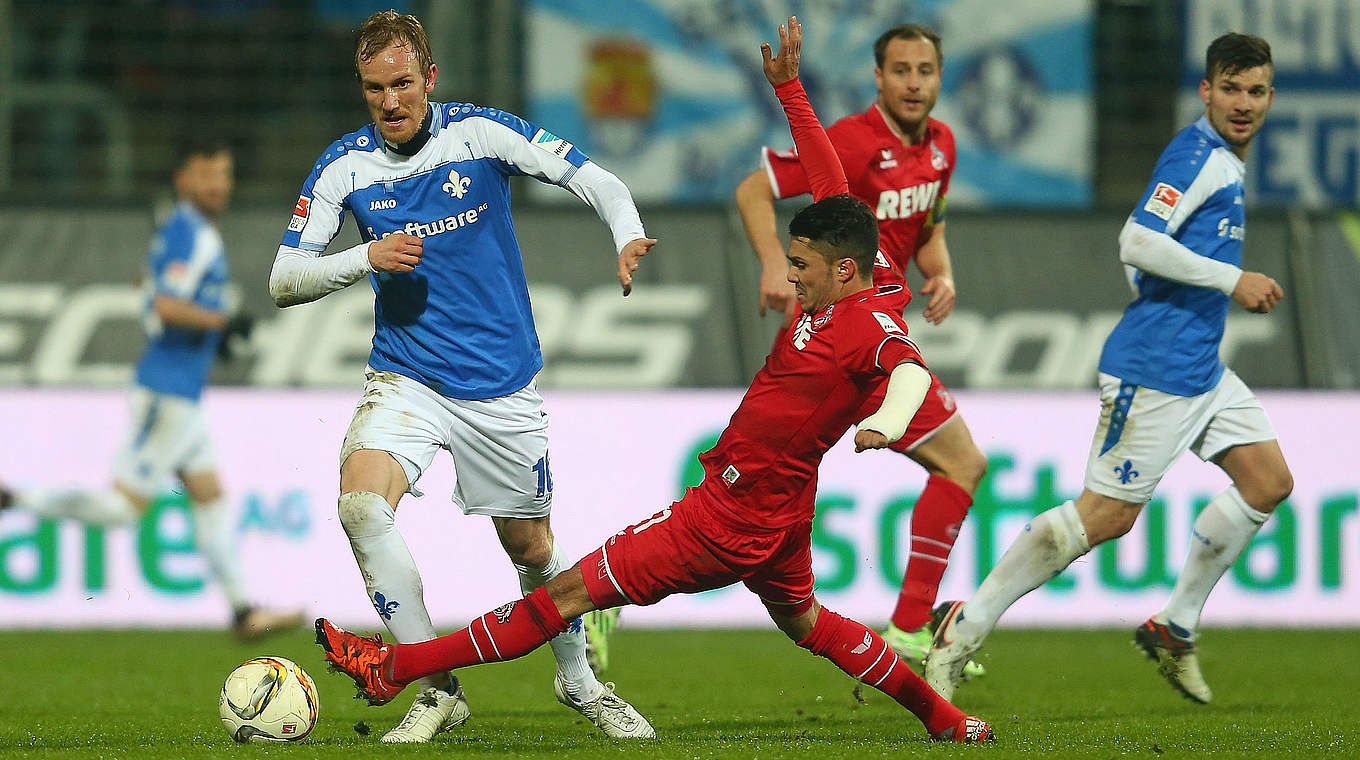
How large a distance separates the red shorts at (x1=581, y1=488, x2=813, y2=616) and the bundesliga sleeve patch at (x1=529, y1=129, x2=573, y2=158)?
1.22 m

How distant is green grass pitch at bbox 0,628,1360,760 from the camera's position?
529cm

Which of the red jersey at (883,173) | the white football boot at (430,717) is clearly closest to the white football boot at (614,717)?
the white football boot at (430,717)

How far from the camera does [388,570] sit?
539cm

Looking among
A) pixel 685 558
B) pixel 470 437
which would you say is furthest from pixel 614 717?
pixel 470 437

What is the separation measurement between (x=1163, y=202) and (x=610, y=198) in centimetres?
208

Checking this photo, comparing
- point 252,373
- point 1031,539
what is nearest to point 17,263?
point 252,373

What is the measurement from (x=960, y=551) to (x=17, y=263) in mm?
5658

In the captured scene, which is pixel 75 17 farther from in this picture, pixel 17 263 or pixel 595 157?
pixel 595 157

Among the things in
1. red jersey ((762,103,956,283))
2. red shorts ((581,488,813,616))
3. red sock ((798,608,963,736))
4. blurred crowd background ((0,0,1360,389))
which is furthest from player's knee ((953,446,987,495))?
blurred crowd background ((0,0,1360,389))

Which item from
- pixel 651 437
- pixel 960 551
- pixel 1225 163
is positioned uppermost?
pixel 1225 163

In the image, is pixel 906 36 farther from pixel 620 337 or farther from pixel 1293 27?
pixel 1293 27

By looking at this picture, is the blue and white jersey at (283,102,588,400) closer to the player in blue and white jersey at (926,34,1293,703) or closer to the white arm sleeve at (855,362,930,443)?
the white arm sleeve at (855,362,930,443)

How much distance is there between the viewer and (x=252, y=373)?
34.0 ft

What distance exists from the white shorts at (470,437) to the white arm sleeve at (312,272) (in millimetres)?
383
